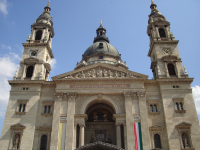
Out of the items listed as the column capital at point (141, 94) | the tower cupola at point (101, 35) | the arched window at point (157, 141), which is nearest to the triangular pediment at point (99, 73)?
the column capital at point (141, 94)

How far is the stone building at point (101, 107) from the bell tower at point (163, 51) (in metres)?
0.16

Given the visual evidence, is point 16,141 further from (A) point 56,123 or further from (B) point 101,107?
(B) point 101,107

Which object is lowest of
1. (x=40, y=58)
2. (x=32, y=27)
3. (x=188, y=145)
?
(x=188, y=145)

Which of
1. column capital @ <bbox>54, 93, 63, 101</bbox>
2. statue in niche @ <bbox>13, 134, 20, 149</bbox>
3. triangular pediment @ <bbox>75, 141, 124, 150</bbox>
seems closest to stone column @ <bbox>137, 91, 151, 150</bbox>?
triangular pediment @ <bbox>75, 141, 124, 150</bbox>

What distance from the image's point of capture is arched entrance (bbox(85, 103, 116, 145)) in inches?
1232

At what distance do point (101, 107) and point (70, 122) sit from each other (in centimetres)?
766

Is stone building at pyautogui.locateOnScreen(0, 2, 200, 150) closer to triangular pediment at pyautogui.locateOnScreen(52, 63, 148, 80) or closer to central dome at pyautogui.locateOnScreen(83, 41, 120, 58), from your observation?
triangular pediment at pyautogui.locateOnScreen(52, 63, 148, 80)

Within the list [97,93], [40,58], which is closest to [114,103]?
[97,93]

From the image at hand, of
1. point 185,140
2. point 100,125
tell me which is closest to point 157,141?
point 185,140

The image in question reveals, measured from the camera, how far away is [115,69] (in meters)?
31.6

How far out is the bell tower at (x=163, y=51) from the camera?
107 feet

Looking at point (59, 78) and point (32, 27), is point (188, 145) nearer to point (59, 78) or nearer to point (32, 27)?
point (59, 78)

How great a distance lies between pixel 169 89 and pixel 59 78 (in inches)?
650

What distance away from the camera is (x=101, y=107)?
33.9 metres
